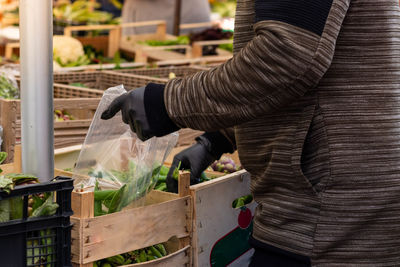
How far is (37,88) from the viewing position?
1689 mm

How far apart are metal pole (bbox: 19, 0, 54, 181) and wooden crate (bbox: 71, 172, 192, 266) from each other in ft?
0.57

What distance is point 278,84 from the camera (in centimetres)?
150

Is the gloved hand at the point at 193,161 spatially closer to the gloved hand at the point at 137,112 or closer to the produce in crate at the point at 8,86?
the gloved hand at the point at 137,112

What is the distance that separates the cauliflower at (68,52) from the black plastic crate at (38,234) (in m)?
4.26

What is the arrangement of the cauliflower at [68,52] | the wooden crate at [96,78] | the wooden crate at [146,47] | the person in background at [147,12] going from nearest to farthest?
the wooden crate at [96,78] → the cauliflower at [68,52] → the wooden crate at [146,47] → the person in background at [147,12]

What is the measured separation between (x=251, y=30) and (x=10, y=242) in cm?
78

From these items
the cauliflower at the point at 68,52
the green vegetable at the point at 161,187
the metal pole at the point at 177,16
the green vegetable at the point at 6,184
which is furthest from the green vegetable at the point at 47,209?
the metal pole at the point at 177,16

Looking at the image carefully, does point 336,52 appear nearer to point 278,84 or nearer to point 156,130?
point 278,84

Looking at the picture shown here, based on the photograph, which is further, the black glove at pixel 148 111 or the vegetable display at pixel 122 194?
the vegetable display at pixel 122 194

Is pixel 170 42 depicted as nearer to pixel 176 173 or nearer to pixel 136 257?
pixel 176 173

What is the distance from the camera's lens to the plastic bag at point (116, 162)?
2131mm

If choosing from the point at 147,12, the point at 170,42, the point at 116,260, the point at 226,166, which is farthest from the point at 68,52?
the point at 116,260

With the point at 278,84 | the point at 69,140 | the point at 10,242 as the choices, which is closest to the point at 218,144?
the point at 278,84

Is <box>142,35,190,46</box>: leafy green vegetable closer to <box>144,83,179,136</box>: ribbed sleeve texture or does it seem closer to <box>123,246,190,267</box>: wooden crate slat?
<box>123,246,190,267</box>: wooden crate slat
